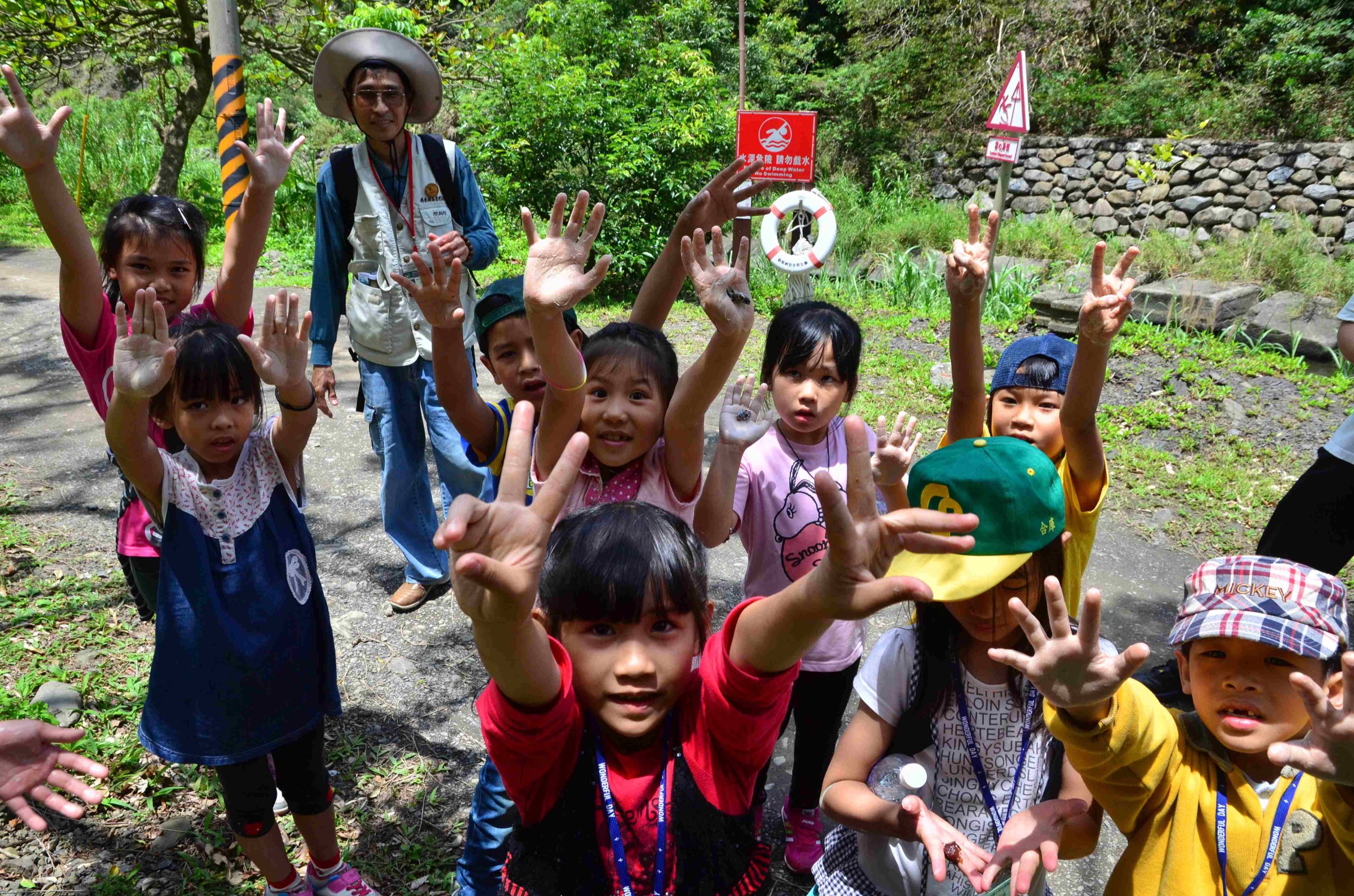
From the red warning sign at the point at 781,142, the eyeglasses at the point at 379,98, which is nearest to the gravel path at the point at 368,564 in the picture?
the eyeglasses at the point at 379,98

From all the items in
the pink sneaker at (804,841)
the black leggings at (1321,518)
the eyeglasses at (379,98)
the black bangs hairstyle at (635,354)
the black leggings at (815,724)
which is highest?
the eyeglasses at (379,98)

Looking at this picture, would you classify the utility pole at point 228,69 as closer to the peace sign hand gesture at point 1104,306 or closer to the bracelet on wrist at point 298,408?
the bracelet on wrist at point 298,408

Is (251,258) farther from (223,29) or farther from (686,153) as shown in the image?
(686,153)

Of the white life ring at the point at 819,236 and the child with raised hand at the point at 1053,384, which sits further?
the white life ring at the point at 819,236

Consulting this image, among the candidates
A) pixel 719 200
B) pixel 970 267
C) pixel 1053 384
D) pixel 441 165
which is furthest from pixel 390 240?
pixel 1053 384

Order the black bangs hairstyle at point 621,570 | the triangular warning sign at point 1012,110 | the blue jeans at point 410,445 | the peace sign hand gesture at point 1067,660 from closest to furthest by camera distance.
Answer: the peace sign hand gesture at point 1067,660 < the black bangs hairstyle at point 621,570 < the blue jeans at point 410,445 < the triangular warning sign at point 1012,110

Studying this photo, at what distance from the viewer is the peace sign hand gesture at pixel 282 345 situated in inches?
73.2

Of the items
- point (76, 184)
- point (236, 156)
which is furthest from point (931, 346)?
point (76, 184)

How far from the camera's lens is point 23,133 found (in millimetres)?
1998

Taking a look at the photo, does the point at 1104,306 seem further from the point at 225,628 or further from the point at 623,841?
the point at 225,628

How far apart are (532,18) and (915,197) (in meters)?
5.59

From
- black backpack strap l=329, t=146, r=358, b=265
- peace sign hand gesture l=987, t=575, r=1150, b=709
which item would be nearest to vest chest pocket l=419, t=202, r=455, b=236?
black backpack strap l=329, t=146, r=358, b=265

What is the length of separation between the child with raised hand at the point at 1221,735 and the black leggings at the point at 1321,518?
1.50m

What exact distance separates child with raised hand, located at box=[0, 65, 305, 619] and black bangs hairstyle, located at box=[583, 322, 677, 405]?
3.38 ft
